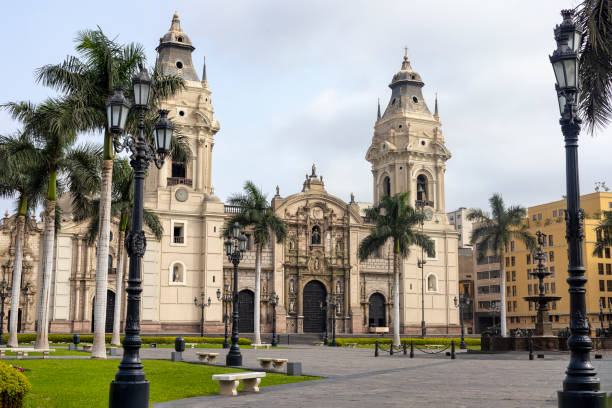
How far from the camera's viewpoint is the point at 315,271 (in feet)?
209

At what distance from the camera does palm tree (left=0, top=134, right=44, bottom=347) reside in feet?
101

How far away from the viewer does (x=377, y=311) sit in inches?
2613

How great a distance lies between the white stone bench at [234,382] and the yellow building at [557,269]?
6401cm

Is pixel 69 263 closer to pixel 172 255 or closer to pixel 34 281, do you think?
pixel 34 281

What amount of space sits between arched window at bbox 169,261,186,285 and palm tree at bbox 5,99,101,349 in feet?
80.9

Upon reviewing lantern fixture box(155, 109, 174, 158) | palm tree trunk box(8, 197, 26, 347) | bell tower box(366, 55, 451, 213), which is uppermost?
bell tower box(366, 55, 451, 213)

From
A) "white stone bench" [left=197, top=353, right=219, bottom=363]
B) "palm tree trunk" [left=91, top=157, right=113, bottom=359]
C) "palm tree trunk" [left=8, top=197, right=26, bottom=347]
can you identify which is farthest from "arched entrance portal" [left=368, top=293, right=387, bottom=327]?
"palm tree trunk" [left=91, top=157, right=113, bottom=359]

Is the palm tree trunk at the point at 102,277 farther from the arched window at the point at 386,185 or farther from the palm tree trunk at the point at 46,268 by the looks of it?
the arched window at the point at 386,185

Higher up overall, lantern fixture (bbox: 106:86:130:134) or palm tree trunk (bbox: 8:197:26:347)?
lantern fixture (bbox: 106:86:130:134)

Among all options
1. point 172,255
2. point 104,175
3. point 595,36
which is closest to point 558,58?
point 595,36

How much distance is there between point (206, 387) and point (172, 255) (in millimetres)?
41448

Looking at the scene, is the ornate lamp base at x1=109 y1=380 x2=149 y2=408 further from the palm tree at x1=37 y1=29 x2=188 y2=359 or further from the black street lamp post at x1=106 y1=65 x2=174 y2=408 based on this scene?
the palm tree at x1=37 y1=29 x2=188 y2=359

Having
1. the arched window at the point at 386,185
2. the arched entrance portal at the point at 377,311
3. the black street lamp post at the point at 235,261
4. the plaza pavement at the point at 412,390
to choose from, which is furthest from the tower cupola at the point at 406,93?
Result: the plaza pavement at the point at 412,390

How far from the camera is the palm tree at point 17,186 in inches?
1216
